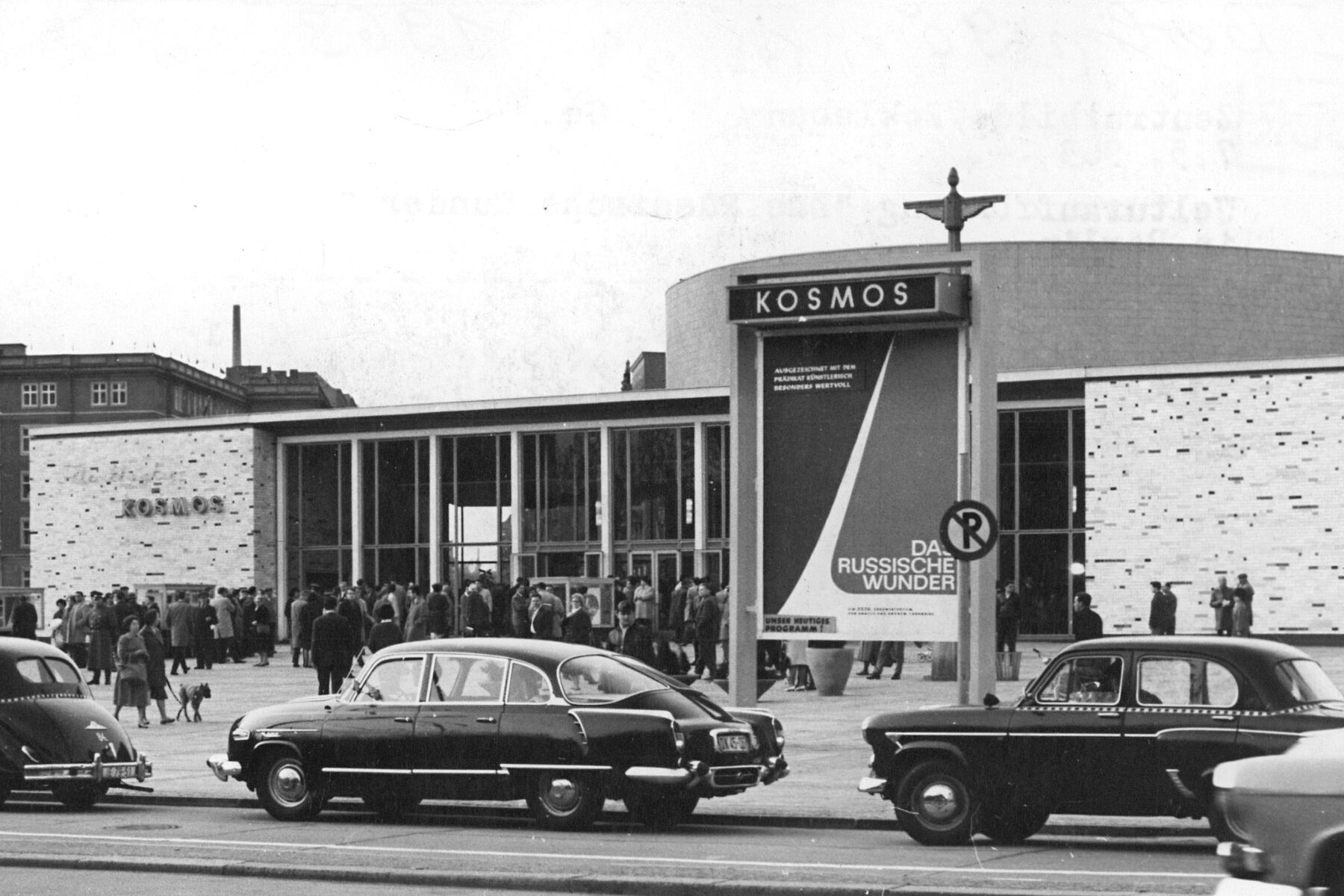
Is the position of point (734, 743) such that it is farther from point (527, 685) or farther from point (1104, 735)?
point (1104, 735)

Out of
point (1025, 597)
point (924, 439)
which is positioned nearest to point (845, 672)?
point (924, 439)

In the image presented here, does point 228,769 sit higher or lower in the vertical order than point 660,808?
higher

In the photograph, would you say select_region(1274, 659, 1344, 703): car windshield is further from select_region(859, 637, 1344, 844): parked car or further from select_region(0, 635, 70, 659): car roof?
select_region(0, 635, 70, 659): car roof

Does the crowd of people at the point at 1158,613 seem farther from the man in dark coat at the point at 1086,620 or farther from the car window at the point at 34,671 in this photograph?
the car window at the point at 34,671

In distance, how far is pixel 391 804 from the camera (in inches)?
660

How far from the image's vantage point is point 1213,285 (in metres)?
56.9

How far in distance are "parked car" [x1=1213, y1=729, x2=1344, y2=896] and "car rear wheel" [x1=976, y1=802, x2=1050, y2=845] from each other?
6434 mm

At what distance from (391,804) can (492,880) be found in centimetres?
515

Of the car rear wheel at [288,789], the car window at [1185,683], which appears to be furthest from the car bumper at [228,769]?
the car window at [1185,683]

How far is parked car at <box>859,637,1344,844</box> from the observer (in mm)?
13117

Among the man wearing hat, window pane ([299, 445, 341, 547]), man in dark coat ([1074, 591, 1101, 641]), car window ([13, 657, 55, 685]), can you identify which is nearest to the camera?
car window ([13, 657, 55, 685])

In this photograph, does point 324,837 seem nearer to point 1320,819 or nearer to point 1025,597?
point 1320,819

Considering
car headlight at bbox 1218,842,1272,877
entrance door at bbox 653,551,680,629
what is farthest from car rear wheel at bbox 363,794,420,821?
entrance door at bbox 653,551,680,629

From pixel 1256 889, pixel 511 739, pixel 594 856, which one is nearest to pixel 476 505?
pixel 511 739
